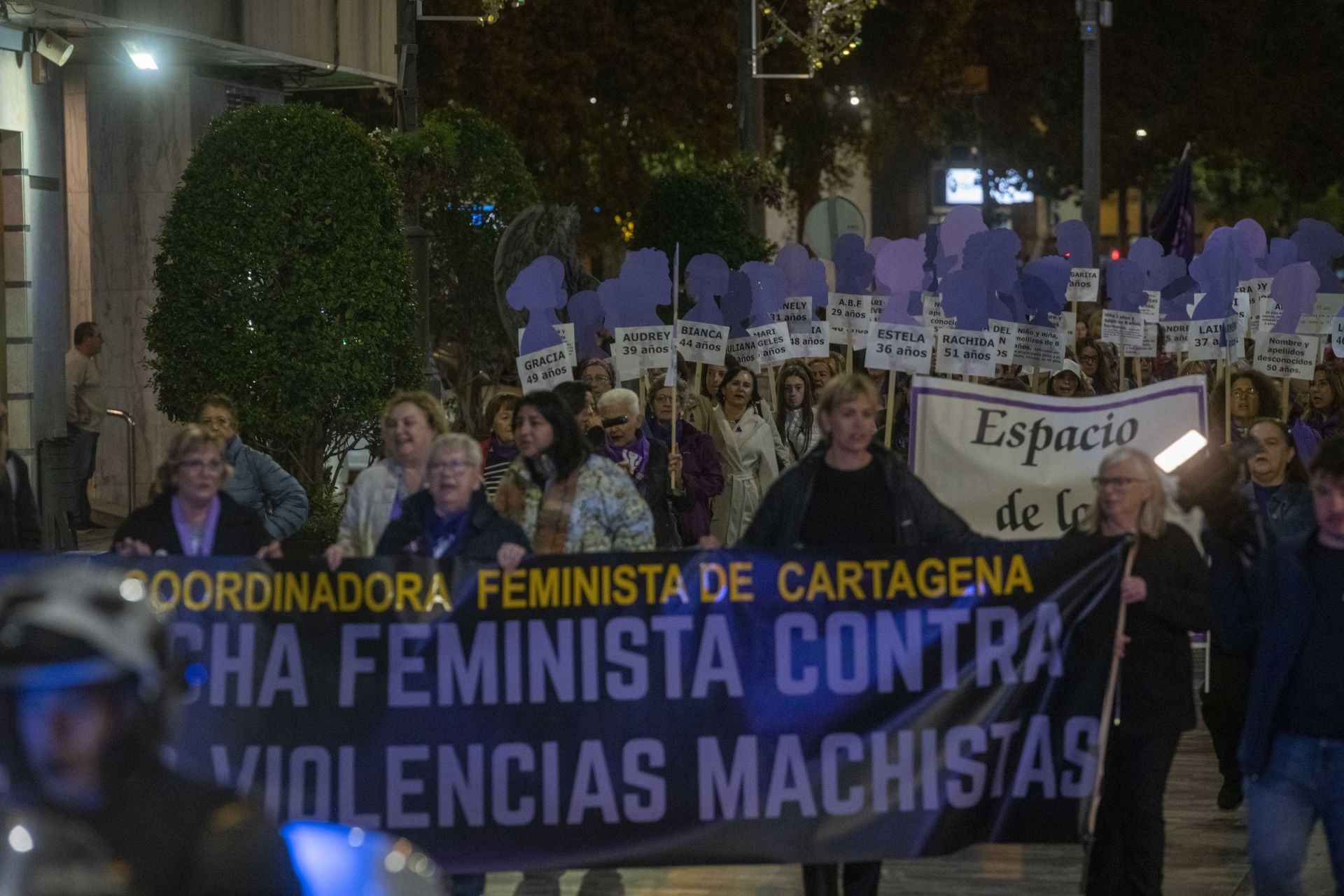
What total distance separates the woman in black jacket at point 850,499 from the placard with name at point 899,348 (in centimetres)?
575

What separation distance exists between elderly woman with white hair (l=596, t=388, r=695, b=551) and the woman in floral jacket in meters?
2.76

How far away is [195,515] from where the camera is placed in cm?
711

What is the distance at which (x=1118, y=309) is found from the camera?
53.1 ft

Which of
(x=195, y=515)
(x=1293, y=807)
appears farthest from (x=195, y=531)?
(x=1293, y=807)

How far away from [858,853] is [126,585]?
3635 mm

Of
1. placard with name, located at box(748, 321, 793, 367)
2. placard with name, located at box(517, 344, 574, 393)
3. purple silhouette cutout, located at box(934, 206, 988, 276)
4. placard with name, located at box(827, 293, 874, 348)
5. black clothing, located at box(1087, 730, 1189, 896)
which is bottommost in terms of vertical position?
black clothing, located at box(1087, 730, 1189, 896)

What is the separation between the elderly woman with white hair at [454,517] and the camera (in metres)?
6.87

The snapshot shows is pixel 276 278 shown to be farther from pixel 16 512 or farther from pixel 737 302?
pixel 16 512

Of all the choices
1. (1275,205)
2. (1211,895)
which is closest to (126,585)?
(1211,895)

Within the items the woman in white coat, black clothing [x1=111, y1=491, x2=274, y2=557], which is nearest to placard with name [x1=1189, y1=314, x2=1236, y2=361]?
the woman in white coat

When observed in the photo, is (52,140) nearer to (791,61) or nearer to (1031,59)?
(791,61)

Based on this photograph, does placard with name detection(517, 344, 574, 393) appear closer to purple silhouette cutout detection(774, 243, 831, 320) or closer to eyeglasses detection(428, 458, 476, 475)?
purple silhouette cutout detection(774, 243, 831, 320)

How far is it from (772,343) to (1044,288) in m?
1.90

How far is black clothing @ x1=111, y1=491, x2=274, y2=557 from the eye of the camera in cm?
702
